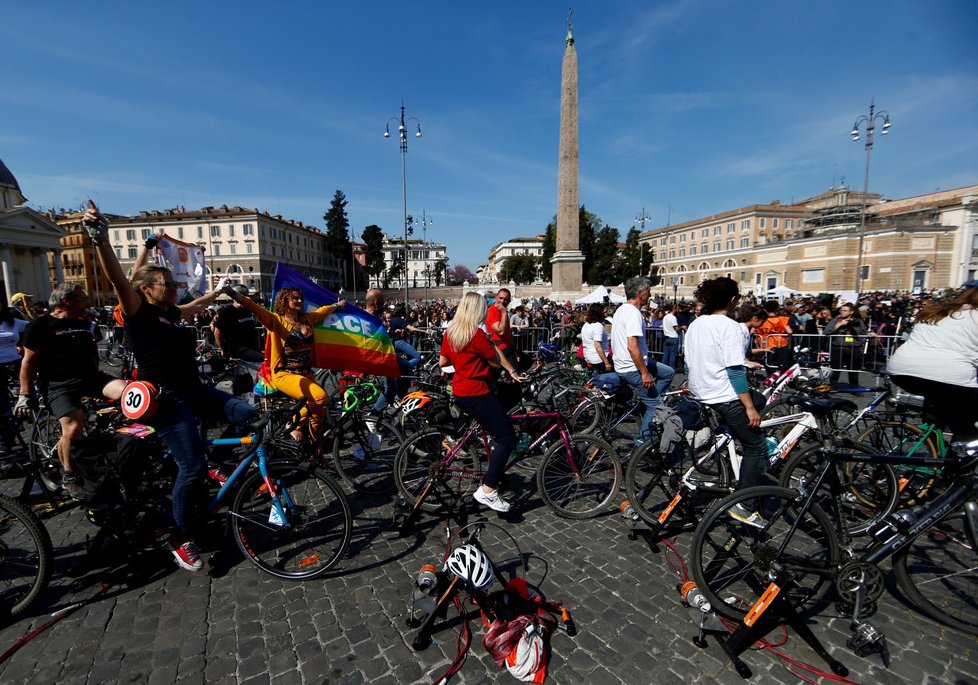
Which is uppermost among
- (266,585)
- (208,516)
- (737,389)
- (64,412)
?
(737,389)

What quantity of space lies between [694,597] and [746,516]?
585 millimetres

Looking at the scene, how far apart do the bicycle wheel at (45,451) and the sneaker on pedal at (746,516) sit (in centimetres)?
496

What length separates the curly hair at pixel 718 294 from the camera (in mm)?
3420

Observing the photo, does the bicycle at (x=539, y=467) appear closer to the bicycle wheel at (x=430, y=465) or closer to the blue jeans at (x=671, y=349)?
the bicycle wheel at (x=430, y=465)

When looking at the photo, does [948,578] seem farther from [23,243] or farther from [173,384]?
[23,243]

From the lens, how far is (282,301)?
16.5 feet


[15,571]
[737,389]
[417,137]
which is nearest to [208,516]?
[15,571]

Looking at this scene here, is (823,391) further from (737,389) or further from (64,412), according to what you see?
(64,412)

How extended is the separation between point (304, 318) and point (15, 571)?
291 centimetres

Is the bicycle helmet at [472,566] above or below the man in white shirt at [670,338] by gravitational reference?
below

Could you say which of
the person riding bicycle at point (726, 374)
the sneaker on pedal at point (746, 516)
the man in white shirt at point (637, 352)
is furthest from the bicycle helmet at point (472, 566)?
the man in white shirt at point (637, 352)

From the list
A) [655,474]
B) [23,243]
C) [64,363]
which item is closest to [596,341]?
[655,474]

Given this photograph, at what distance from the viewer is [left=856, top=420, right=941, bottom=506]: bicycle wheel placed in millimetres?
3619

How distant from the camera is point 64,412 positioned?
3.90 m
